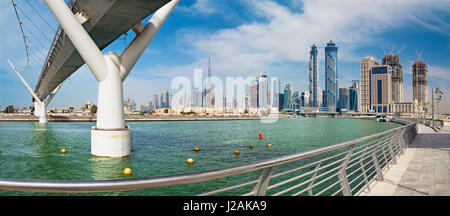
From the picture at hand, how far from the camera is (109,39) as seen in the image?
1862cm

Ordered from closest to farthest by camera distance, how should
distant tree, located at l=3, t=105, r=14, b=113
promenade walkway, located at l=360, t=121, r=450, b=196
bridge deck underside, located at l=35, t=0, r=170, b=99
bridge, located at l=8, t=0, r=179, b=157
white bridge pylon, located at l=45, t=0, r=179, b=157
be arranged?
promenade walkway, located at l=360, t=121, r=450, b=196, bridge deck underside, located at l=35, t=0, r=170, b=99, bridge, located at l=8, t=0, r=179, b=157, white bridge pylon, located at l=45, t=0, r=179, b=157, distant tree, located at l=3, t=105, r=14, b=113

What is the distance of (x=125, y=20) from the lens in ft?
47.8

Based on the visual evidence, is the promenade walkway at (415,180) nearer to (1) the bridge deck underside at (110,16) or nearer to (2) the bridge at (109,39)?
(1) the bridge deck underside at (110,16)

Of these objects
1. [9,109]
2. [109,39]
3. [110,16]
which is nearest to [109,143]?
[110,16]

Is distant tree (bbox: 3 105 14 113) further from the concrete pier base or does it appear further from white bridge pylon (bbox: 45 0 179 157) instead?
white bridge pylon (bbox: 45 0 179 157)

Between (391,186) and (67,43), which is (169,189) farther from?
(67,43)

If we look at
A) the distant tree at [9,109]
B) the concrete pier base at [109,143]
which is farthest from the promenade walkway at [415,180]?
the distant tree at [9,109]

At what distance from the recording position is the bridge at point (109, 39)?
13.8 metres

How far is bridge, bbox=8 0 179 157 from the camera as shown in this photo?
45.3 feet

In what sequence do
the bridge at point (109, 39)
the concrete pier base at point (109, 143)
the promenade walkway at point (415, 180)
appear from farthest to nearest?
1. the concrete pier base at point (109, 143)
2. the bridge at point (109, 39)
3. the promenade walkway at point (415, 180)

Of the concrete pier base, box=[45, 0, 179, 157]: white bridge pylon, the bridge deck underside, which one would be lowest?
the concrete pier base

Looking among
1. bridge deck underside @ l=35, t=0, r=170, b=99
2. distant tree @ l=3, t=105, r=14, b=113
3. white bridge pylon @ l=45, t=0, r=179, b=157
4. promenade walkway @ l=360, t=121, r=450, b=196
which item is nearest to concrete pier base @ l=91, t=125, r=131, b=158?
white bridge pylon @ l=45, t=0, r=179, b=157
